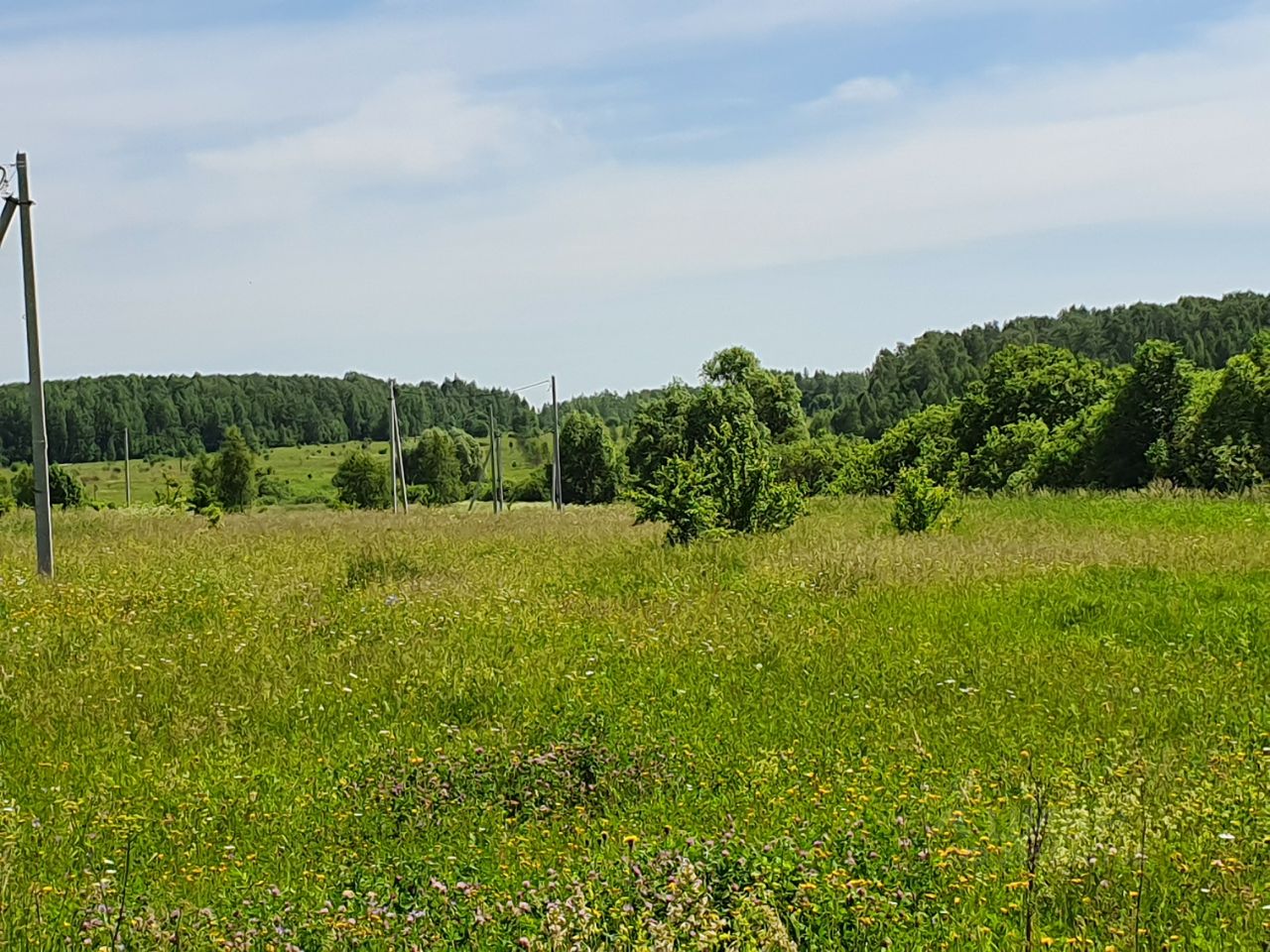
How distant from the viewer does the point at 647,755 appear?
19.8 ft

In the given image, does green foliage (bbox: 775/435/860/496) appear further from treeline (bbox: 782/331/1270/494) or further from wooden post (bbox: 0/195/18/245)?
wooden post (bbox: 0/195/18/245)

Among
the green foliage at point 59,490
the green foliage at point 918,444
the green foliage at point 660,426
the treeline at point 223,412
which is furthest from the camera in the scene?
the treeline at point 223,412

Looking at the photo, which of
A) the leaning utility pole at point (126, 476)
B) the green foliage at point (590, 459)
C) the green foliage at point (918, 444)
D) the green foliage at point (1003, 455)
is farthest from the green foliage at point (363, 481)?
the green foliage at point (1003, 455)

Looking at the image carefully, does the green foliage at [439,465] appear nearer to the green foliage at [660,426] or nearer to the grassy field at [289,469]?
the grassy field at [289,469]

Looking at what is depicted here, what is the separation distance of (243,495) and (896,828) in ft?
197

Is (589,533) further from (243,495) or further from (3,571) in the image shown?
(243,495)

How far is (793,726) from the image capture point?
671cm

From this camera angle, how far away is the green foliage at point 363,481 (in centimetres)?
7206

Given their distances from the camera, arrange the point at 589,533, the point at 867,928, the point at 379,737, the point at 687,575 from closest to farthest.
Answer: the point at 867,928
the point at 379,737
the point at 687,575
the point at 589,533

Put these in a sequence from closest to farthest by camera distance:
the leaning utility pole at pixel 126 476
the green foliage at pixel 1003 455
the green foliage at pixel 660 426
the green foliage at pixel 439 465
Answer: the green foliage at pixel 1003 455, the green foliage at pixel 660 426, the leaning utility pole at pixel 126 476, the green foliage at pixel 439 465

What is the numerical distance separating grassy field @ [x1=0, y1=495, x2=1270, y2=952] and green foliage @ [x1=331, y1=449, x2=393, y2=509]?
6030cm

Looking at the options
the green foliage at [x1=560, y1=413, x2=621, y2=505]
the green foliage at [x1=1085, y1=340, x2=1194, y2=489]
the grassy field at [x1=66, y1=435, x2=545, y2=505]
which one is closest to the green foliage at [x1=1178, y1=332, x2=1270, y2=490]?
the green foliage at [x1=1085, y1=340, x2=1194, y2=489]

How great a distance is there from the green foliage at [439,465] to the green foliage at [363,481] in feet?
28.9

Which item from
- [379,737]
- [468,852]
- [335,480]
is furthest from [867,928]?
[335,480]
